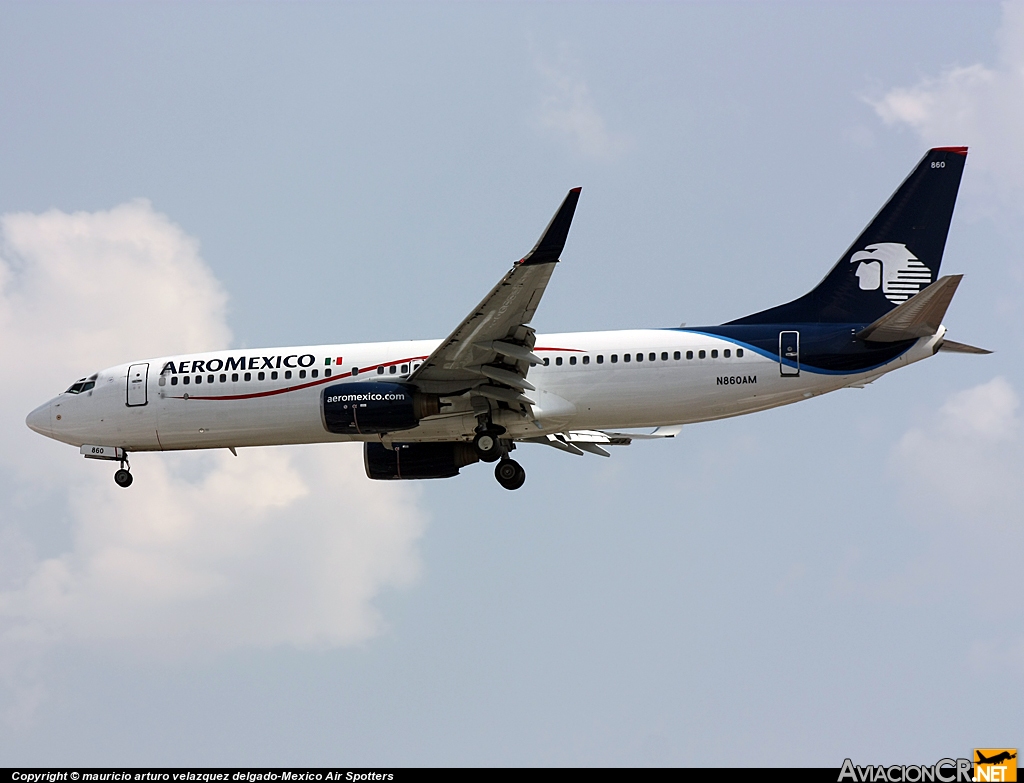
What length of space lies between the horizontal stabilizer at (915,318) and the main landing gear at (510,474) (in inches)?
350

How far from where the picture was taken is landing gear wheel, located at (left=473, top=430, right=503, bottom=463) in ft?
108

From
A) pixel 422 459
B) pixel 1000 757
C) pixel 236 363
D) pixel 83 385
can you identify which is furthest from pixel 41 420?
pixel 1000 757

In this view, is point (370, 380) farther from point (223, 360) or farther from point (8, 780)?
point (8, 780)

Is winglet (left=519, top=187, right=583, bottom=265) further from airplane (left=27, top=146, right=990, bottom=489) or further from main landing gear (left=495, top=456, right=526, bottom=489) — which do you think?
main landing gear (left=495, top=456, right=526, bottom=489)

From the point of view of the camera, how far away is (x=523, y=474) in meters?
34.4

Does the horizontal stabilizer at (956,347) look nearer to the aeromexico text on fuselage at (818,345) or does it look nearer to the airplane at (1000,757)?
the aeromexico text on fuselage at (818,345)

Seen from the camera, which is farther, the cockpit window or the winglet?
the cockpit window

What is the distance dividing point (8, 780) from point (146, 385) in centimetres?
1157

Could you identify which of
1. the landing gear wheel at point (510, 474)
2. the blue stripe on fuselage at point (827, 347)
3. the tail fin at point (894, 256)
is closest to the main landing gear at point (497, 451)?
the landing gear wheel at point (510, 474)

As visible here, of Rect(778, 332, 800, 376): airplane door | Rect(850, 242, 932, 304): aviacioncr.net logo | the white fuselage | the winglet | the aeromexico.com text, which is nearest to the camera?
the winglet

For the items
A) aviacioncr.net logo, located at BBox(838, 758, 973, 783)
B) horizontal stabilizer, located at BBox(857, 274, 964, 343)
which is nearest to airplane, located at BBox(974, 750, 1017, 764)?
aviacioncr.net logo, located at BBox(838, 758, 973, 783)

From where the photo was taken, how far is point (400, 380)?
106 ft

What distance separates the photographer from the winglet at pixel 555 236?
87.2 ft

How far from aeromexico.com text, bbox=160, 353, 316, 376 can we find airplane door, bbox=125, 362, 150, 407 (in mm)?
514
